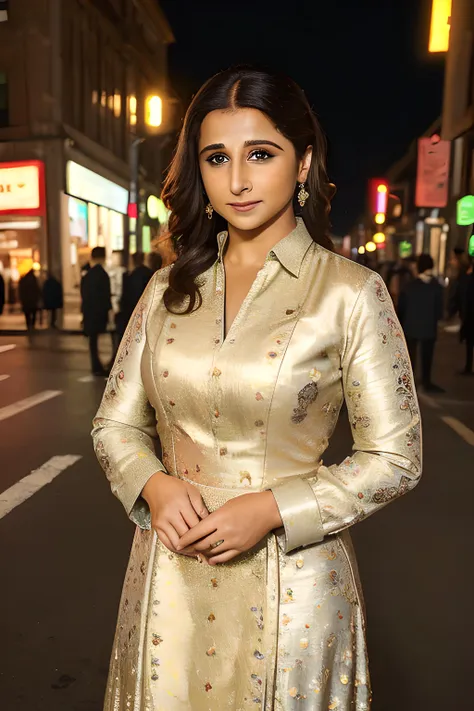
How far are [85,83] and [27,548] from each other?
738 inches

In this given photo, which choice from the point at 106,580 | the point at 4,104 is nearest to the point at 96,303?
the point at 106,580

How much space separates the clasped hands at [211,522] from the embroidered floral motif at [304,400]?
17 centimetres

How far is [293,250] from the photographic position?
145cm

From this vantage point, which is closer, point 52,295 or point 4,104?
point 52,295

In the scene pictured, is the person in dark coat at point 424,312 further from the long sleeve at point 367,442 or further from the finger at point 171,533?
the finger at point 171,533

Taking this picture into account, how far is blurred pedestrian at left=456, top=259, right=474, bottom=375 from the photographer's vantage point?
9.91 metres

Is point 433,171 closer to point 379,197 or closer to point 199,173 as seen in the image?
point 379,197

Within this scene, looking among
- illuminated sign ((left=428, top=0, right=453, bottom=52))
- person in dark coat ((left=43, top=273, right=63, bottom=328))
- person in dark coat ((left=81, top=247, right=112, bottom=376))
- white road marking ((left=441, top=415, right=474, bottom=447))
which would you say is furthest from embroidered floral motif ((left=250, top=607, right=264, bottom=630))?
illuminated sign ((left=428, top=0, right=453, bottom=52))

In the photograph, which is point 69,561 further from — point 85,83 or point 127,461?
point 85,83

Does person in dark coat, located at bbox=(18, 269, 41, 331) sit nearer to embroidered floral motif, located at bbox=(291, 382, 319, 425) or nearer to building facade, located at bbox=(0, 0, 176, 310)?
building facade, located at bbox=(0, 0, 176, 310)

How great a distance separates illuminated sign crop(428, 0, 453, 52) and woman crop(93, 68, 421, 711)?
18292 mm

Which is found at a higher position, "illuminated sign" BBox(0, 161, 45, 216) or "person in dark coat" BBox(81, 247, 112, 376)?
"illuminated sign" BBox(0, 161, 45, 216)

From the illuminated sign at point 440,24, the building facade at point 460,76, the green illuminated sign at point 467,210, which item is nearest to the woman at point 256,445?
the building facade at point 460,76

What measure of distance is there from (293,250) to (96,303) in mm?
8416
